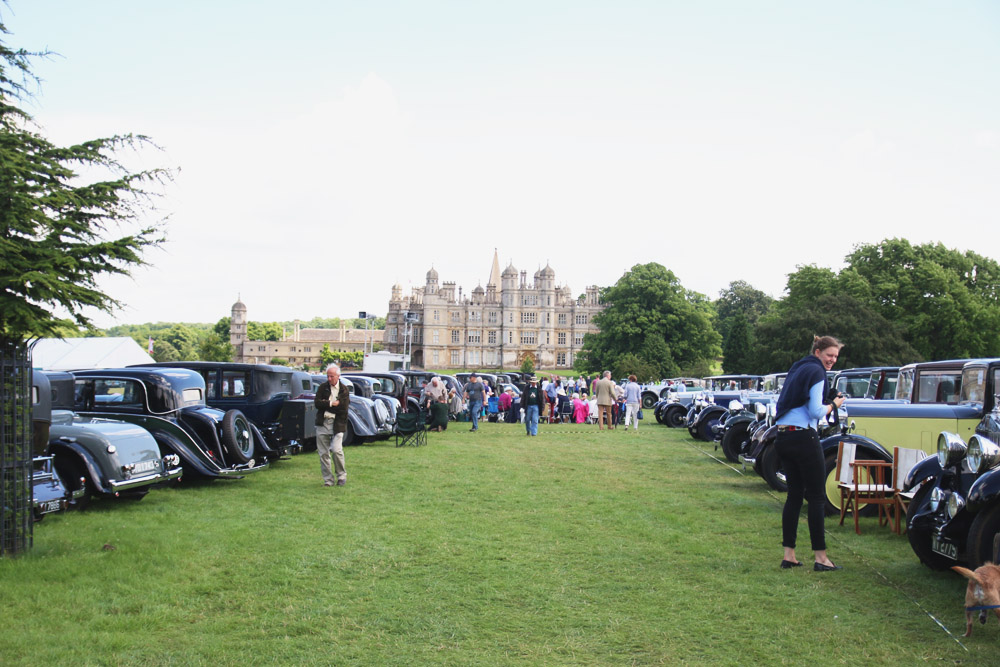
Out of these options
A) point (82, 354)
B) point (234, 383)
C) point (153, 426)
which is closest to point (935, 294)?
point (82, 354)

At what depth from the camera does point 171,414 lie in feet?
35.5

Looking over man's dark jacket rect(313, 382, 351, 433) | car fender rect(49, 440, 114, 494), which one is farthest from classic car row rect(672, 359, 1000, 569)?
car fender rect(49, 440, 114, 494)

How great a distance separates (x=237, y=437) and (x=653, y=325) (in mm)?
57509

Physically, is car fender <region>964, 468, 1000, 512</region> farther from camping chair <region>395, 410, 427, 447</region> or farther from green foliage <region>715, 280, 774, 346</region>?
green foliage <region>715, 280, 774, 346</region>

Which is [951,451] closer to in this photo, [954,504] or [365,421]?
[954,504]

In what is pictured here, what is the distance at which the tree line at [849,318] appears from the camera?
154ft

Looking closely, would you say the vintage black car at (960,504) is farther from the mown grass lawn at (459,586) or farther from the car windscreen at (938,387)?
the car windscreen at (938,387)

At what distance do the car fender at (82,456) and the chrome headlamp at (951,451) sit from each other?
26.0 ft

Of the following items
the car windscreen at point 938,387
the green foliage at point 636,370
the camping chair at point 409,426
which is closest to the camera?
the car windscreen at point 938,387

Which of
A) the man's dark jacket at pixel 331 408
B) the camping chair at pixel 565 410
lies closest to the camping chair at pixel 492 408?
the camping chair at pixel 565 410

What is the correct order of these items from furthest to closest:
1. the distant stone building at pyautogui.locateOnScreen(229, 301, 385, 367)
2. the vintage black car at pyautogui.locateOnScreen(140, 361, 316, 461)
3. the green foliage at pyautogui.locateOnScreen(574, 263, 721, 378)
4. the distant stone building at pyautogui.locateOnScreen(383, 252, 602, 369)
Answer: the distant stone building at pyautogui.locateOnScreen(229, 301, 385, 367), the distant stone building at pyautogui.locateOnScreen(383, 252, 602, 369), the green foliage at pyautogui.locateOnScreen(574, 263, 721, 378), the vintage black car at pyautogui.locateOnScreen(140, 361, 316, 461)

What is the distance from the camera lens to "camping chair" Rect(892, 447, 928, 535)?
857 centimetres

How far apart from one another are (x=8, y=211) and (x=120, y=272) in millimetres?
929

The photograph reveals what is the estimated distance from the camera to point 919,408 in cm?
993
